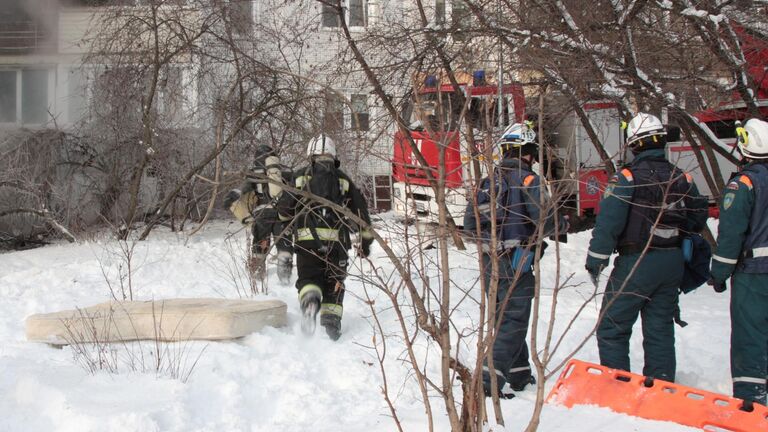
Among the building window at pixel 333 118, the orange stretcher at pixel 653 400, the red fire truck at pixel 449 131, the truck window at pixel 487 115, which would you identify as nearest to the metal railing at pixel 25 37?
the red fire truck at pixel 449 131

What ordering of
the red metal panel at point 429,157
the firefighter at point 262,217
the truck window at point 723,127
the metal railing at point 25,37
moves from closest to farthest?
1. the red metal panel at point 429,157
2. the firefighter at point 262,217
3. the truck window at point 723,127
4. the metal railing at point 25,37

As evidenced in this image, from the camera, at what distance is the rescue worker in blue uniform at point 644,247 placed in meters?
5.15

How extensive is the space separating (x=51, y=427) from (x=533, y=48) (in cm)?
509

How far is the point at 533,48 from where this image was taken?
7.36 m

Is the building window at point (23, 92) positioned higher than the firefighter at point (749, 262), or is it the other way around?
the building window at point (23, 92)

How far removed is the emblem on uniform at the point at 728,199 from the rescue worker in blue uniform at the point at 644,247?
0.22 m

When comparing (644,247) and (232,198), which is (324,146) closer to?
(644,247)

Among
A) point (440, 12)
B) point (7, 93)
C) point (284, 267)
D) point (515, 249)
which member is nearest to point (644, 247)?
point (515, 249)

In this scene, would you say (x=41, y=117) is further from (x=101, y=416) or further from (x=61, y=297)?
(x=101, y=416)

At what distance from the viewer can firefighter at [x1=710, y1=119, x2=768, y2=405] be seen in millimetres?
4852

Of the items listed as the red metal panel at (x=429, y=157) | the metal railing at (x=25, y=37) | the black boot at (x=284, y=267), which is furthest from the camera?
the metal railing at (x=25, y=37)

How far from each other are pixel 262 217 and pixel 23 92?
50.1ft

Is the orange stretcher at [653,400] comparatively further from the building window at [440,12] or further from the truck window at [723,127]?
the truck window at [723,127]

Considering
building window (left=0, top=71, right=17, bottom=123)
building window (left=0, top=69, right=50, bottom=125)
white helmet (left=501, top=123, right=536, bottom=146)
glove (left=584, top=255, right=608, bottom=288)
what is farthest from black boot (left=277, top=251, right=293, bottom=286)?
building window (left=0, top=71, right=17, bottom=123)
